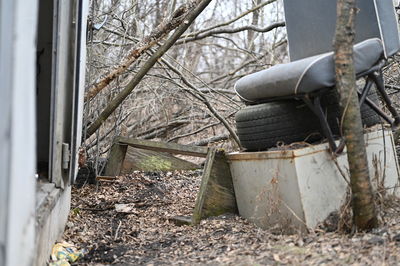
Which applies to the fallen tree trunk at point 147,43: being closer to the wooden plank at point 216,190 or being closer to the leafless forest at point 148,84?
the leafless forest at point 148,84

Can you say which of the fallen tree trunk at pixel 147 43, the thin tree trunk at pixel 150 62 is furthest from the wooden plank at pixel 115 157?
the fallen tree trunk at pixel 147 43

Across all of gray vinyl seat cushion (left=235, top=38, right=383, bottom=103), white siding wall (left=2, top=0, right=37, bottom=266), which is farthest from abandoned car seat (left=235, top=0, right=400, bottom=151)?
white siding wall (left=2, top=0, right=37, bottom=266)

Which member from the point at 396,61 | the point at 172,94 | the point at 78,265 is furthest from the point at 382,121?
the point at 172,94

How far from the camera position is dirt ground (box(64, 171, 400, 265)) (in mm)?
2980

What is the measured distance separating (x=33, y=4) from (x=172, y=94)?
4.95 metres

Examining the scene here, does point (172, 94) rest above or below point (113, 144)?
above

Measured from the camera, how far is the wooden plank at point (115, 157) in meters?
5.68

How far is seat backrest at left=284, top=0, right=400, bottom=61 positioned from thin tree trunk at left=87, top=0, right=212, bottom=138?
0.99 meters

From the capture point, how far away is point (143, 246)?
374 centimetres

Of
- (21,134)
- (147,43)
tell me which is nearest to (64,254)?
(21,134)

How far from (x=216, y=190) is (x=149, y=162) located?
194cm

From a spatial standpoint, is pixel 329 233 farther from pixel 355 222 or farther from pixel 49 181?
pixel 49 181

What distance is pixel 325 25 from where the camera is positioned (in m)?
4.47

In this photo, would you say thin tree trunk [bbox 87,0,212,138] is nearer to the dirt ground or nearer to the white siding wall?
the dirt ground
